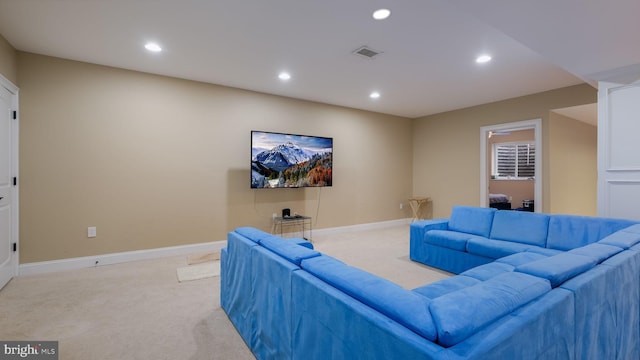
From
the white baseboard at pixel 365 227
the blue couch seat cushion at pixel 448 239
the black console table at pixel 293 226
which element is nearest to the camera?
the blue couch seat cushion at pixel 448 239

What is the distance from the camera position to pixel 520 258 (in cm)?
262

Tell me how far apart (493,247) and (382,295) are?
264 centimetres

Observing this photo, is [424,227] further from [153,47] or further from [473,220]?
[153,47]

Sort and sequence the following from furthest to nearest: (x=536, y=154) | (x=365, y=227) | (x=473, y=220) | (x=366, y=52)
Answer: (x=365, y=227) → (x=536, y=154) → (x=473, y=220) → (x=366, y=52)

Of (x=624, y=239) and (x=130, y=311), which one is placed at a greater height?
(x=624, y=239)

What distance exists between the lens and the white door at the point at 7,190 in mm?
2983

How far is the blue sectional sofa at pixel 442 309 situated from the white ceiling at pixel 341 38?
1.57 meters

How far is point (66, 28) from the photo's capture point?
2.82m

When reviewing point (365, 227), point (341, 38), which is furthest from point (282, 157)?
point (365, 227)

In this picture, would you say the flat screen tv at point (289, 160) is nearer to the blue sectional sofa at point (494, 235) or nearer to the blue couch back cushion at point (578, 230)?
the blue sectional sofa at point (494, 235)

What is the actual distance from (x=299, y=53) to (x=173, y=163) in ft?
7.93

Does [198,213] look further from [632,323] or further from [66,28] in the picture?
[632,323]

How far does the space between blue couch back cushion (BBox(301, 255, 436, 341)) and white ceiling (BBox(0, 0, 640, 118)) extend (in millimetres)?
1767

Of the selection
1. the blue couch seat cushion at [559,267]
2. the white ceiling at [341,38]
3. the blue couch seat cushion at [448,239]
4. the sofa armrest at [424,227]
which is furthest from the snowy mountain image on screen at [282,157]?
the blue couch seat cushion at [559,267]
